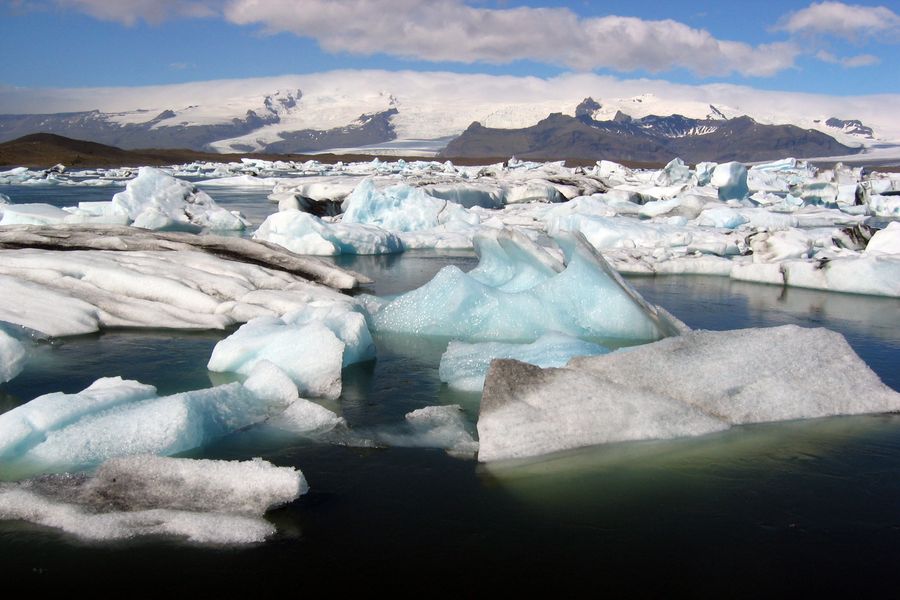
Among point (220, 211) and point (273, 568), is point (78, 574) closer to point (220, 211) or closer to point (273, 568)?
point (273, 568)

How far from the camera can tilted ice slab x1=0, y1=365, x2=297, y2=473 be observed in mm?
3873

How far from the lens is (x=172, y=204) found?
655 inches

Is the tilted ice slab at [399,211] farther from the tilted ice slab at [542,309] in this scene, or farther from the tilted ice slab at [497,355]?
the tilted ice slab at [497,355]

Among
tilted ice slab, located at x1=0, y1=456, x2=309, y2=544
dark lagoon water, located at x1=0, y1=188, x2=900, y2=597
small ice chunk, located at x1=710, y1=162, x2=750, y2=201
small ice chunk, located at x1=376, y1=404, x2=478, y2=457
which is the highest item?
small ice chunk, located at x1=710, y1=162, x2=750, y2=201

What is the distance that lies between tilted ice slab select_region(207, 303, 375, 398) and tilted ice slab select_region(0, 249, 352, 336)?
4.03ft

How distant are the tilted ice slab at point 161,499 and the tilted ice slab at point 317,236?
9846 millimetres

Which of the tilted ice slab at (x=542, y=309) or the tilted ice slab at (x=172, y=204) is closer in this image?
the tilted ice slab at (x=542, y=309)

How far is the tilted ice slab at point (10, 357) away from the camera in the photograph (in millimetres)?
5238

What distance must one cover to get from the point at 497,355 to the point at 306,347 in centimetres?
143

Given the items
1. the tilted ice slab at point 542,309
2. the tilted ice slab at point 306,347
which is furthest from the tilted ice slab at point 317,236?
the tilted ice slab at point 306,347

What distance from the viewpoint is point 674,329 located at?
21.7 ft

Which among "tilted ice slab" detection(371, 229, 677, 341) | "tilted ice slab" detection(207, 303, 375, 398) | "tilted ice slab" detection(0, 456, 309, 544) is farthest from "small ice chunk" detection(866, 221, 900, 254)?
"tilted ice slab" detection(0, 456, 309, 544)

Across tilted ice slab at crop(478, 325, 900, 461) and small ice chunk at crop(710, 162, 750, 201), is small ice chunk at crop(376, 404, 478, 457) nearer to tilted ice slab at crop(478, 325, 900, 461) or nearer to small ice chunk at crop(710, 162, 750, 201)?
tilted ice slab at crop(478, 325, 900, 461)

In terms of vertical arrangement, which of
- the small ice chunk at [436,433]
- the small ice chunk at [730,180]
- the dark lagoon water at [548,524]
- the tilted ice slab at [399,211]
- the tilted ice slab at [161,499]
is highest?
the small ice chunk at [730,180]
